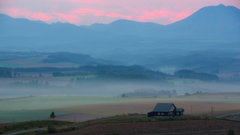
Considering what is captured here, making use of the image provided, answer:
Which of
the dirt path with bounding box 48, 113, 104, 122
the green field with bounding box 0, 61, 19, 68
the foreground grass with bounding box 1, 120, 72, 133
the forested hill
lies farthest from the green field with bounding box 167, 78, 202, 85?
the foreground grass with bounding box 1, 120, 72, 133

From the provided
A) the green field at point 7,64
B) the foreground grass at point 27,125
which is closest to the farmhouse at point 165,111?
the foreground grass at point 27,125

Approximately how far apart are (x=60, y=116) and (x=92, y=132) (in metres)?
12.3

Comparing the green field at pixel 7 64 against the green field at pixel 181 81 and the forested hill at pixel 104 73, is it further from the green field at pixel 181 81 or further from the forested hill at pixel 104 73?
the green field at pixel 181 81

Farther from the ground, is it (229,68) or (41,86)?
(229,68)

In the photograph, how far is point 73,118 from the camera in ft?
134

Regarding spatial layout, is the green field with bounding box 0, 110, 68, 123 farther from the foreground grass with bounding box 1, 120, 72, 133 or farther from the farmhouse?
the farmhouse

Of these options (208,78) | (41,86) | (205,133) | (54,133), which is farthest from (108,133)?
(208,78)

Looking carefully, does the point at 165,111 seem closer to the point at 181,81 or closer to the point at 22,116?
the point at 22,116

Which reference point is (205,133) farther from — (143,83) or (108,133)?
(143,83)

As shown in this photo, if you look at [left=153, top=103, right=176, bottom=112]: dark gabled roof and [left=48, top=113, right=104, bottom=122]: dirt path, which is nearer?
[left=153, top=103, right=176, bottom=112]: dark gabled roof

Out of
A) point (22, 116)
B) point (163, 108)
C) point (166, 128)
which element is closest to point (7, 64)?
point (22, 116)

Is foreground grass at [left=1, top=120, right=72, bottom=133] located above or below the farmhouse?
below

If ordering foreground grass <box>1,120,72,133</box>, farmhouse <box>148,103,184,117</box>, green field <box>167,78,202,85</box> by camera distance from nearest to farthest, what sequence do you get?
foreground grass <box>1,120,72,133</box>
farmhouse <box>148,103,184,117</box>
green field <box>167,78,202,85</box>

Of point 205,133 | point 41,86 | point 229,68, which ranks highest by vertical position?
point 229,68
